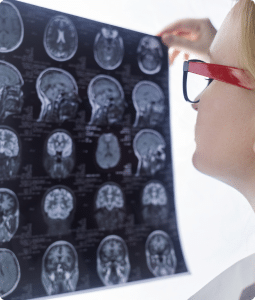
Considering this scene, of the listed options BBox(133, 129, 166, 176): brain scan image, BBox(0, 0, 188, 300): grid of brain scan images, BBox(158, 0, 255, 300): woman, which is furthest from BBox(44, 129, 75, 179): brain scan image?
BBox(158, 0, 255, 300): woman

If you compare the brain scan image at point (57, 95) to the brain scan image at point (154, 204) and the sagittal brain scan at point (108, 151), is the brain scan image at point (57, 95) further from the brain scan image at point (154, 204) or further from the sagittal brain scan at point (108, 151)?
the brain scan image at point (154, 204)

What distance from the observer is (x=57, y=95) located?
0.84m

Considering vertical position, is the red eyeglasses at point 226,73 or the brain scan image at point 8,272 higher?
the red eyeglasses at point 226,73

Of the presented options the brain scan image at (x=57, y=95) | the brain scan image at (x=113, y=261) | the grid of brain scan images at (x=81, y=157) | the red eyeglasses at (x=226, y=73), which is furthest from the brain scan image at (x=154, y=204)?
the red eyeglasses at (x=226, y=73)

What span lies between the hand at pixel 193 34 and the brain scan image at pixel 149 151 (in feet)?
0.94

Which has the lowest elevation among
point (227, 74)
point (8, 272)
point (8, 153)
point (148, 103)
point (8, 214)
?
point (8, 272)

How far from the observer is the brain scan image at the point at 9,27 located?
0.76 metres

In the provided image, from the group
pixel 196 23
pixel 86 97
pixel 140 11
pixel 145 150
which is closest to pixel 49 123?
pixel 86 97

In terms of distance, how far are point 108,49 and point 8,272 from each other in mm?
670

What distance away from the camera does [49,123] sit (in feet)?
2.72

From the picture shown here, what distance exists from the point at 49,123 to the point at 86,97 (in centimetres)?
14

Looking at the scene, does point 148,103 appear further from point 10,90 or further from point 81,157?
point 10,90

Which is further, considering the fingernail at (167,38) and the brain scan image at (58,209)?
the fingernail at (167,38)

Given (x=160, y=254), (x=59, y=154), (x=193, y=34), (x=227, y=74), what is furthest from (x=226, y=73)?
(x=160, y=254)
